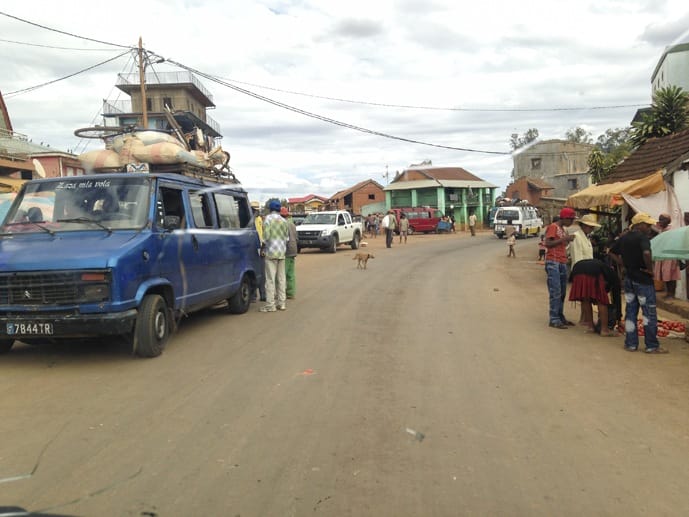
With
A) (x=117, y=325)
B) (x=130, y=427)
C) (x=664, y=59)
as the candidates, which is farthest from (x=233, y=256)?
(x=664, y=59)

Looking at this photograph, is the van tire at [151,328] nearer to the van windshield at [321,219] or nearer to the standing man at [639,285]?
the standing man at [639,285]

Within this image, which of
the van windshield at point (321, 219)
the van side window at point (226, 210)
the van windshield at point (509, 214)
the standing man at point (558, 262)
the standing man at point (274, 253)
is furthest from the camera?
the van windshield at point (509, 214)

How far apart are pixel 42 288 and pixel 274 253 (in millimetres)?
4281

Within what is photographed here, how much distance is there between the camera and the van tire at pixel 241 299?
30.7ft

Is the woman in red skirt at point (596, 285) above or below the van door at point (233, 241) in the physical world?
below

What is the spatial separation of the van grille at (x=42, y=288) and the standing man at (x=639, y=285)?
6.24 metres

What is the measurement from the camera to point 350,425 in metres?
4.38

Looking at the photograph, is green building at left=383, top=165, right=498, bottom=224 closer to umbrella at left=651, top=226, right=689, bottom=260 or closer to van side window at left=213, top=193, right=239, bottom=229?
van side window at left=213, top=193, right=239, bottom=229

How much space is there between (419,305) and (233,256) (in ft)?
11.8

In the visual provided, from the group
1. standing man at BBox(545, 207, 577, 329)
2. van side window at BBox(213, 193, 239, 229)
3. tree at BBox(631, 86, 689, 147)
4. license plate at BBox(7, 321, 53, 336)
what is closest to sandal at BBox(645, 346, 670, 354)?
standing man at BBox(545, 207, 577, 329)

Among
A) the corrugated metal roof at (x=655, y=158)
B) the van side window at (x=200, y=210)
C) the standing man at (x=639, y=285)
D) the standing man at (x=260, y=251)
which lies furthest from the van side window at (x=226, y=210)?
the corrugated metal roof at (x=655, y=158)

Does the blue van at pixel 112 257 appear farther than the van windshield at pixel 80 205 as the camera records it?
No

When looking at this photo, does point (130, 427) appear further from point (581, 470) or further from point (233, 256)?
point (233, 256)

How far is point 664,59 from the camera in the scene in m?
31.1
